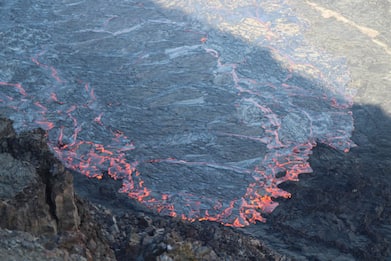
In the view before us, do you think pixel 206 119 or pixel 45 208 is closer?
pixel 45 208

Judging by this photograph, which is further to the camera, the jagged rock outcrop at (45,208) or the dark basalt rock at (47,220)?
the jagged rock outcrop at (45,208)

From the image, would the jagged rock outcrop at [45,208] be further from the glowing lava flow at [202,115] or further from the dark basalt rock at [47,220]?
the glowing lava flow at [202,115]

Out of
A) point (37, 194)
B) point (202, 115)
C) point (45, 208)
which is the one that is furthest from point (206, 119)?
point (37, 194)

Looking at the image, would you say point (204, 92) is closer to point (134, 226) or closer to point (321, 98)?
point (321, 98)

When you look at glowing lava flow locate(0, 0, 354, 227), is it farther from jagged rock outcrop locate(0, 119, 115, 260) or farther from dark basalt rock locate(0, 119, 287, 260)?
jagged rock outcrop locate(0, 119, 115, 260)

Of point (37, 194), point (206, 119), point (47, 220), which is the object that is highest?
point (37, 194)

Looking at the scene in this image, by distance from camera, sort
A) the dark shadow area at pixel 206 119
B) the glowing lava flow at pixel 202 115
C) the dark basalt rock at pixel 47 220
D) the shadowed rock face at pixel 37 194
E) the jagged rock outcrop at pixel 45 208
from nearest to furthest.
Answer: the dark basalt rock at pixel 47 220
the jagged rock outcrop at pixel 45 208
the shadowed rock face at pixel 37 194
the dark shadow area at pixel 206 119
the glowing lava flow at pixel 202 115

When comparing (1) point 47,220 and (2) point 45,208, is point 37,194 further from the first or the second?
(1) point 47,220

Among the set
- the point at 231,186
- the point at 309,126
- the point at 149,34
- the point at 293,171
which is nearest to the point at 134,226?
the point at 231,186

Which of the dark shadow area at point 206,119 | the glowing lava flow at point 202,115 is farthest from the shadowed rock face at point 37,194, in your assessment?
the glowing lava flow at point 202,115
